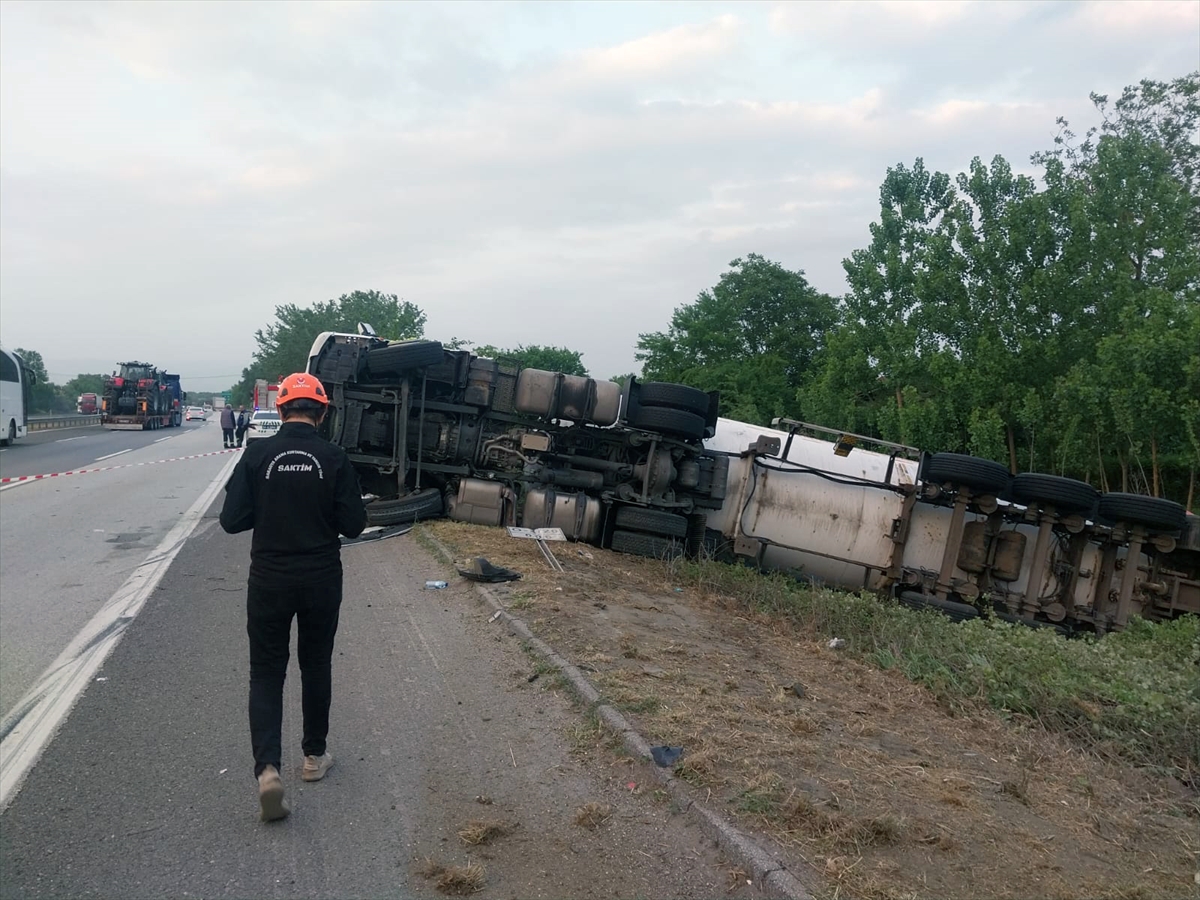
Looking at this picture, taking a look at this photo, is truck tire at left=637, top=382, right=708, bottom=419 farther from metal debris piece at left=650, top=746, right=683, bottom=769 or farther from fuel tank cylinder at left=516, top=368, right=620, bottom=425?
metal debris piece at left=650, top=746, right=683, bottom=769

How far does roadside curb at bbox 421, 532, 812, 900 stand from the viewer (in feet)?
11.0

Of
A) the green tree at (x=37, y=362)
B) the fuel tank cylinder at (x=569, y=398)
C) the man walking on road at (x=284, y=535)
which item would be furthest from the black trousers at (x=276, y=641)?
the green tree at (x=37, y=362)

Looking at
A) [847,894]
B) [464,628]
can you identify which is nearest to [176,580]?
[464,628]

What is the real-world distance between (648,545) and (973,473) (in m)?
3.91

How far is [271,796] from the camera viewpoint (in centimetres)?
390

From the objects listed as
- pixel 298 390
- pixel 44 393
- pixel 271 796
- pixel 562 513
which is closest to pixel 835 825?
pixel 271 796

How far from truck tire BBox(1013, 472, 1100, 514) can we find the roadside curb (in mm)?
6994

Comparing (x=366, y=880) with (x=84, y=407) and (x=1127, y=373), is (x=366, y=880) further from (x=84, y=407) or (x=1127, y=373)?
(x=84, y=407)

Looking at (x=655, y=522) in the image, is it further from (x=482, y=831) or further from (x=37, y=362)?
(x=37, y=362)

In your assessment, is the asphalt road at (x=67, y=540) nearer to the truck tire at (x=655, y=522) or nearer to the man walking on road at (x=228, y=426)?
the truck tire at (x=655, y=522)

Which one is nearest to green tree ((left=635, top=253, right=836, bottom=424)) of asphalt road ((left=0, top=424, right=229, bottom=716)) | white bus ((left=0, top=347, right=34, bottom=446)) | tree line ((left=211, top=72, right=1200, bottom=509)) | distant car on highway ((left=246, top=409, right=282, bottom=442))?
tree line ((left=211, top=72, right=1200, bottom=509))

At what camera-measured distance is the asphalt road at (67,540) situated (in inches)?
280

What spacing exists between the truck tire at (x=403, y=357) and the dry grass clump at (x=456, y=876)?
8.74 metres

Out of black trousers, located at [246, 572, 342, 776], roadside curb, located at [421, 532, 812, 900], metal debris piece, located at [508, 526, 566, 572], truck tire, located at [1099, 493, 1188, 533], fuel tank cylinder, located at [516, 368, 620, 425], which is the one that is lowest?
metal debris piece, located at [508, 526, 566, 572]
